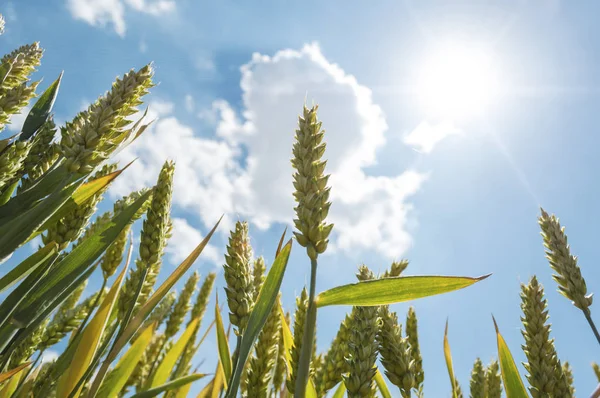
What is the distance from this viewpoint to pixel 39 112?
157cm

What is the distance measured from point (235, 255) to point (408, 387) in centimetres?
62

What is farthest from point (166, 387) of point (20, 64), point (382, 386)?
point (20, 64)

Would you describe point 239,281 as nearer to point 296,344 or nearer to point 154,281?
point 296,344

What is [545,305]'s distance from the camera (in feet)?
4.93

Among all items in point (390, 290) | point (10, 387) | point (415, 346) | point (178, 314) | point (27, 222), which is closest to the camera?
point (390, 290)

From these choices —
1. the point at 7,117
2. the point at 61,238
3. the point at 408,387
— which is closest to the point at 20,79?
the point at 7,117

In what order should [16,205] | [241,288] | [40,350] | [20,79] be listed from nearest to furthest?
[241,288]
[16,205]
[20,79]
[40,350]

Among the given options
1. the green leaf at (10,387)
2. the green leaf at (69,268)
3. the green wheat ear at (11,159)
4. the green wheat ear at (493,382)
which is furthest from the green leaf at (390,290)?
the green wheat ear at (493,382)

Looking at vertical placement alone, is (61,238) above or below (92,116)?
below

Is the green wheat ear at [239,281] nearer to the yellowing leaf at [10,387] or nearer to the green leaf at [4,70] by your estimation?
the green leaf at [4,70]

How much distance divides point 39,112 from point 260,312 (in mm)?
1216

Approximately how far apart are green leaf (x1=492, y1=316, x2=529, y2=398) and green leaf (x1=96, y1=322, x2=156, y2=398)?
126cm

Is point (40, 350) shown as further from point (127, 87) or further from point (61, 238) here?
point (127, 87)

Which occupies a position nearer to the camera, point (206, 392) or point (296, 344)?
point (296, 344)
